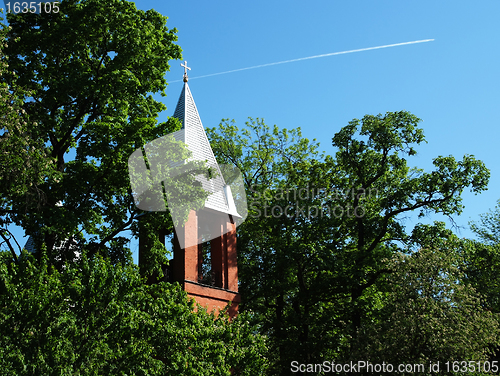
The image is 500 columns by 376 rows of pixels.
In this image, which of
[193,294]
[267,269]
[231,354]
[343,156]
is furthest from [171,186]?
[343,156]

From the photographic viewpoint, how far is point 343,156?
73.6 feet

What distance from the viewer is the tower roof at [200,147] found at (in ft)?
61.8

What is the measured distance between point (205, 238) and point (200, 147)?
3.88 metres

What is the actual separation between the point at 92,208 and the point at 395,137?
522 inches

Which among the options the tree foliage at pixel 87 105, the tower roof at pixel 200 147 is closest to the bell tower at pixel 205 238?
the tower roof at pixel 200 147

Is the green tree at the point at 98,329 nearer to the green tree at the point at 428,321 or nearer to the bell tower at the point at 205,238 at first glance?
the bell tower at the point at 205,238

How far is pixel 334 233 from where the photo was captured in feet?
74.0

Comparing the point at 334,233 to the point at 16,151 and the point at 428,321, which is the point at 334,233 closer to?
the point at 428,321

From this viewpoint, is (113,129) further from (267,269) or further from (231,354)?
(267,269)

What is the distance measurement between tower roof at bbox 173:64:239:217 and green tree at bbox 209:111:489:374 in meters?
3.34

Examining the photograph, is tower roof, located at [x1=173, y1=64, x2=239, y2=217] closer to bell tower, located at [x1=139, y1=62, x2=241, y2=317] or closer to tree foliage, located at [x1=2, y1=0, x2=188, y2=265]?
bell tower, located at [x1=139, y1=62, x2=241, y2=317]

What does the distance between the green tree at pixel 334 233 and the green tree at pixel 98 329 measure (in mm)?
7968

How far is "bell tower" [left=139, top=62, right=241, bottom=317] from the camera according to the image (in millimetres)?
16953

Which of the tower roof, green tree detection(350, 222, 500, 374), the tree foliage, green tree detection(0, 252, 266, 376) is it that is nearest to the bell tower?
the tower roof
